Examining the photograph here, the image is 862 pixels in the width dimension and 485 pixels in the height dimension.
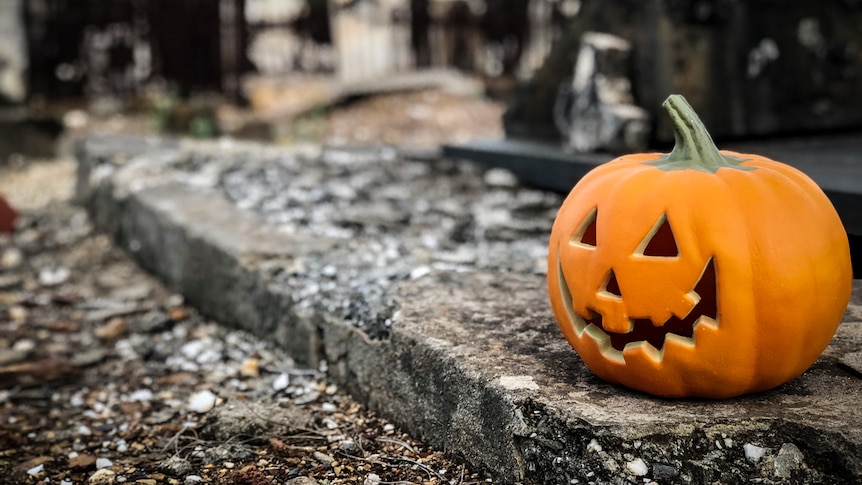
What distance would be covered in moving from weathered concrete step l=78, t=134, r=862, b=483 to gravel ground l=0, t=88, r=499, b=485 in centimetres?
9

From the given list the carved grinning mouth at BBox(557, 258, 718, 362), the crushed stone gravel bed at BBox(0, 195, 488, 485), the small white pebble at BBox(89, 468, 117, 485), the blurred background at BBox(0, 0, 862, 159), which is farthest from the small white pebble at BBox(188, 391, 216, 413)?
the blurred background at BBox(0, 0, 862, 159)

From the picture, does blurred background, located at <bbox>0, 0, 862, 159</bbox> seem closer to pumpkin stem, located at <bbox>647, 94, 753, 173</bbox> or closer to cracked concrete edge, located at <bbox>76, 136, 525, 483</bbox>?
cracked concrete edge, located at <bbox>76, 136, 525, 483</bbox>

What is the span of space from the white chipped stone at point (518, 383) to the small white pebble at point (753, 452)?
1.46 feet

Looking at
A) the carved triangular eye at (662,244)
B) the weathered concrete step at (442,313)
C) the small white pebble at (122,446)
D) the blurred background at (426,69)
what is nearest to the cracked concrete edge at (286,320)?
the weathered concrete step at (442,313)

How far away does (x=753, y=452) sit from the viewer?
1.57m

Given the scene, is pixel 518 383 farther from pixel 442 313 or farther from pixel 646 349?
pixel 442 313

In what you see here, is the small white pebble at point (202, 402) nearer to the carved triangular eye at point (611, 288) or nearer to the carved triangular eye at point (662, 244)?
the carved triangular eye at point (611, 288)

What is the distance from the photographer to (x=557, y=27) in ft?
39.9

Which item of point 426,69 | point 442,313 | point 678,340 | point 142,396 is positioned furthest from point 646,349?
point 426,69

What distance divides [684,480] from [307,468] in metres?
0.91

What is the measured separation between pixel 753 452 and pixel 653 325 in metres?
0.33

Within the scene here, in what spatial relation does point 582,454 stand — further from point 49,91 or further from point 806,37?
point 49,91

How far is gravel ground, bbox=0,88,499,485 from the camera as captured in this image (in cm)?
200

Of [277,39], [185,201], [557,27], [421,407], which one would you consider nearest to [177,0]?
[277,39]
